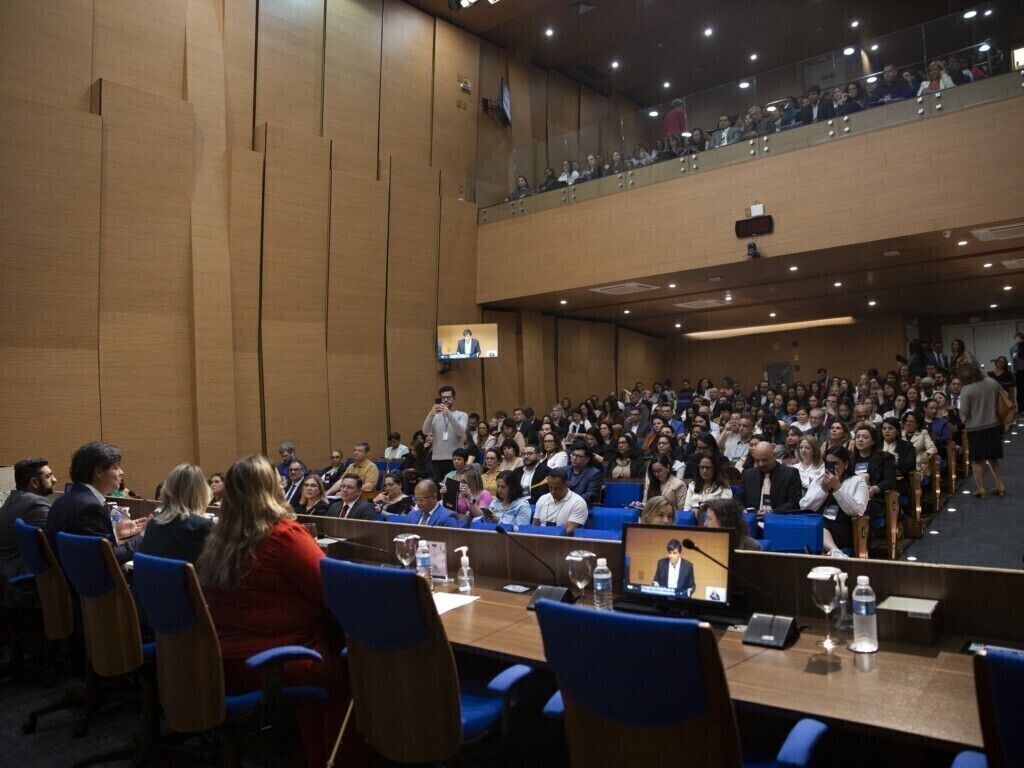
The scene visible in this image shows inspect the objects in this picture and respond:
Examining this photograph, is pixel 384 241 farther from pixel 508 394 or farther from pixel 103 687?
pixel 103 687

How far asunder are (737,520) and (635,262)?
7.50 meters

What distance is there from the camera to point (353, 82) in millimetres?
10648

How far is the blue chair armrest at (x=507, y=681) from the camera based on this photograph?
6.58ft

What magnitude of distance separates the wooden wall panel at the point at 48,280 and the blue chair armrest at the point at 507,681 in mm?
7153

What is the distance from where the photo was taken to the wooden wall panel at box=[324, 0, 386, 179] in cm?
1040

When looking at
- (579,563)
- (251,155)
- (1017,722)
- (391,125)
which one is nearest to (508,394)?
(391,125)

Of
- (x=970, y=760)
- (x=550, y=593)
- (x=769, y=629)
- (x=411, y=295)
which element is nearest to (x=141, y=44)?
(x=411, y=295)

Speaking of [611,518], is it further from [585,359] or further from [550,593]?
[585,359]

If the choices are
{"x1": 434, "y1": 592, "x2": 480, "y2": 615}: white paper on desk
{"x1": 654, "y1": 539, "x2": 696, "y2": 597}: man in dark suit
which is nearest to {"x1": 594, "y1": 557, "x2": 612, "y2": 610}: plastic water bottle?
{"x1": 654, "y1": 539, "x2": 696, "y2": 597}: man in dark suit

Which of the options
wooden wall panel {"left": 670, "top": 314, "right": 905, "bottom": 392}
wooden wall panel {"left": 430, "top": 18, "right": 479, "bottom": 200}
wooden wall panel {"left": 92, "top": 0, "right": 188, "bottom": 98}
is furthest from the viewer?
wooden wall panel {"left": 670, "top": 314, "right": 905, "bottom": 392}

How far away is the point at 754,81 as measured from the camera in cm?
923

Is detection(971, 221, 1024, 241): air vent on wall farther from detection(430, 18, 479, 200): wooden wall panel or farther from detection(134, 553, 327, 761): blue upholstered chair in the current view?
detection(134, 553, 327, 761): blue upholstered chair

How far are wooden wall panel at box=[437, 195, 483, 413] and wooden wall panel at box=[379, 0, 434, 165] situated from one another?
76 centimetres

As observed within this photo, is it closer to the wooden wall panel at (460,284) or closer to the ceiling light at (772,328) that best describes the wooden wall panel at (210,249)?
the wooden wall panel at (460,284)
